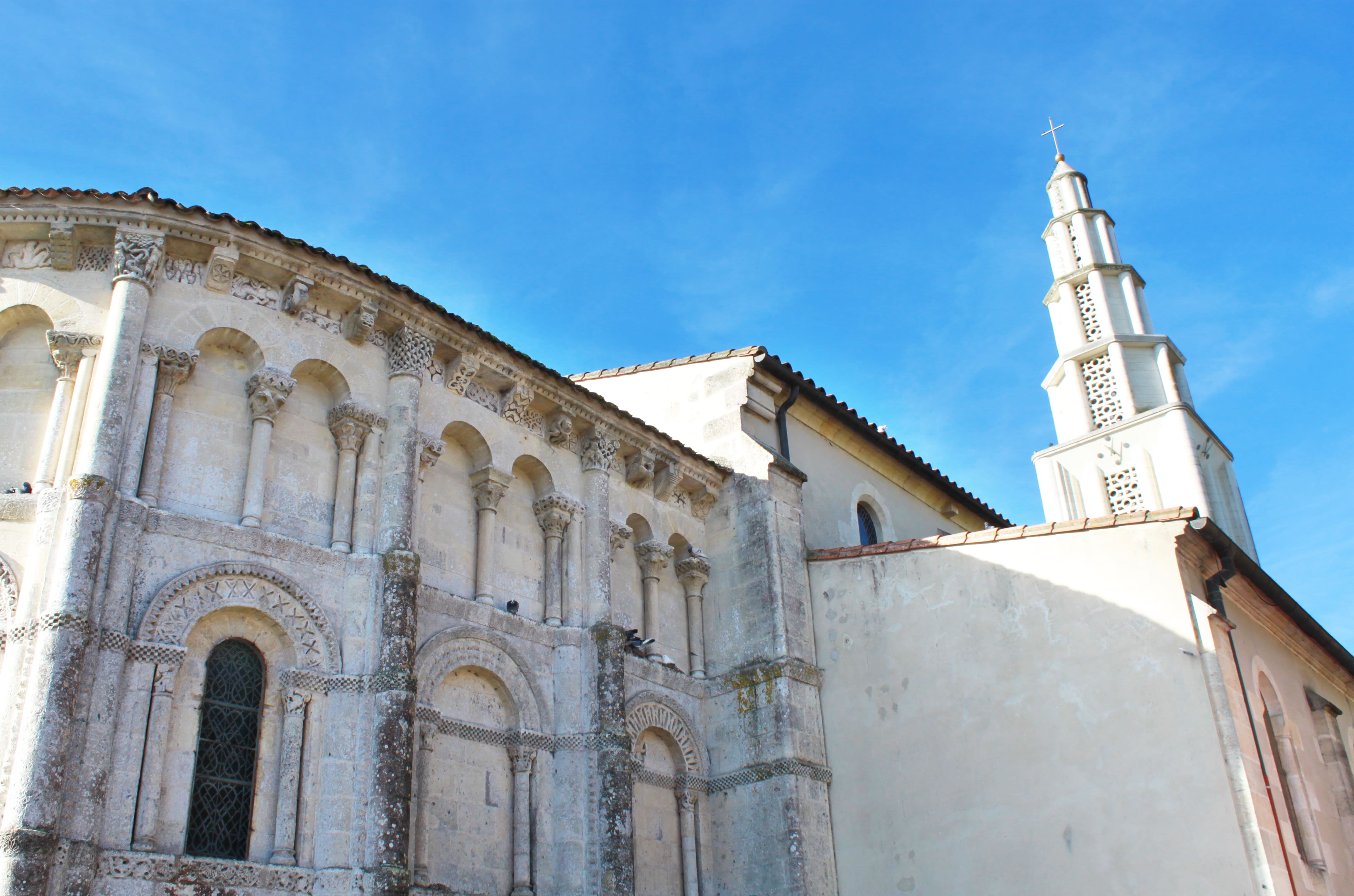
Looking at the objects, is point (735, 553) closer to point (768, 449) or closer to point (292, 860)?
point (768, 449)

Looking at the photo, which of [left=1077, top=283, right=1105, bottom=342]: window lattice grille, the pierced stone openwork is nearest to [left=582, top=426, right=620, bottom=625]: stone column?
the pierced stone openwork

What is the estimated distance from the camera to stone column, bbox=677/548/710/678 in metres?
14.6

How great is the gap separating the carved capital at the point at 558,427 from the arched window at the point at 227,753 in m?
4.46

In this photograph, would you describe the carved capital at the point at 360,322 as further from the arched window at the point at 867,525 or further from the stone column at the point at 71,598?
the arched window at the point at 867,525

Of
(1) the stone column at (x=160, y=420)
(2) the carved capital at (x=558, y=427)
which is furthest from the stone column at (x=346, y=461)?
(2) the carved capital at (x=558, y=427)

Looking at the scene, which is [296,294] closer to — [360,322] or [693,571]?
[360,322]

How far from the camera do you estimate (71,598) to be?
8.87m

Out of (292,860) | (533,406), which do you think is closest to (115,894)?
(292,860)

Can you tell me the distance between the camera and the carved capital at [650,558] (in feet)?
46.9

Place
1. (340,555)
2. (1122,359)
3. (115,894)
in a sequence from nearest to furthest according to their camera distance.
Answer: (115,894) → (340,555) → (1122,359)

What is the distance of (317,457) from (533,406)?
2.86 m

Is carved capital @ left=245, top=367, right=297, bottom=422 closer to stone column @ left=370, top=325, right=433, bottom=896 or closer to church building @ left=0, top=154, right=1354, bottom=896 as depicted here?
church building @ left=0, top=154, right=1354, bottom=896

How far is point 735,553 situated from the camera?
15.0 meters

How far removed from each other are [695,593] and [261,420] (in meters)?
6.03
